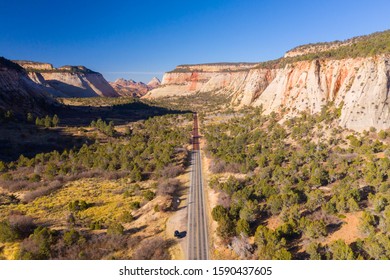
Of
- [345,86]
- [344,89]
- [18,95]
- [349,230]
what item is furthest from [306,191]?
[18,95]

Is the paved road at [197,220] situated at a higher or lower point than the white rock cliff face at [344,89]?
lower

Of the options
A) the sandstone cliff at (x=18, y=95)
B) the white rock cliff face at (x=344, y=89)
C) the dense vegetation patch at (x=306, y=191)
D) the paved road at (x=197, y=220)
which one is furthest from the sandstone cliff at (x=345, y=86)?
the sandstone cliff at (x=18, y=95)

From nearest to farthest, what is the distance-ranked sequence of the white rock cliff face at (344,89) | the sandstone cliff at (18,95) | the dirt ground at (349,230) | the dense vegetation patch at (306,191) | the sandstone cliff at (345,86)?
1. the dense vegetation patch at (306,191)
2. the dirt ground at (349,230)
3. the white rock cliff face at (344,89)
4. the sandstone cliff at (345,86)
5. the sandstone cliff at (18,95)

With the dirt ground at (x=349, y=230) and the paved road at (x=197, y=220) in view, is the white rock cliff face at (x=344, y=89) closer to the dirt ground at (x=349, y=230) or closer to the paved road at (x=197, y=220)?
the dirt ground at (x=349, y=230)

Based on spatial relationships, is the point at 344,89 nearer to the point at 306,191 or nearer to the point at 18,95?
the point at 306,191

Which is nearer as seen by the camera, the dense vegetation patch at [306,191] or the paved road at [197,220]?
the dense vegetation patch at [306,191]

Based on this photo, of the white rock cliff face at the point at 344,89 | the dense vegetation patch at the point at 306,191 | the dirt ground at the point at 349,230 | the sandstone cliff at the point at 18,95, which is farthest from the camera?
the sandstone cliff at the point at 18,95

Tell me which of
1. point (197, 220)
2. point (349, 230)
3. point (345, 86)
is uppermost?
point (345, 86)

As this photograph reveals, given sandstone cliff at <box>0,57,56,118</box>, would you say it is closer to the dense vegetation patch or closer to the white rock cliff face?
the dense vegetation patch

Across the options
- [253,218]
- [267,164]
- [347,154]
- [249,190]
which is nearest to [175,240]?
[253,218]
